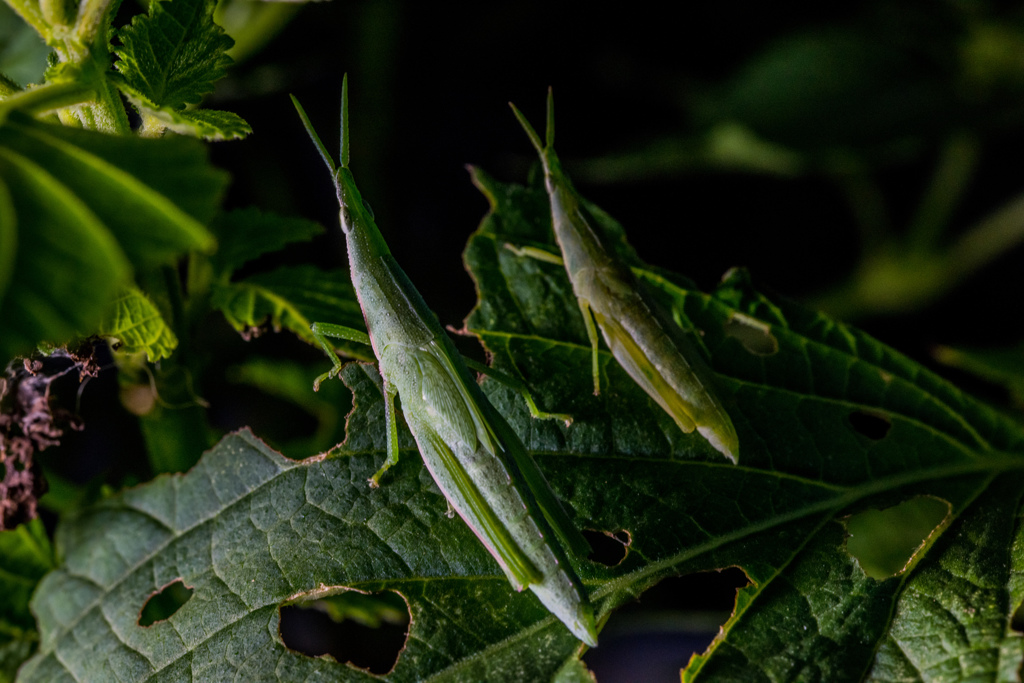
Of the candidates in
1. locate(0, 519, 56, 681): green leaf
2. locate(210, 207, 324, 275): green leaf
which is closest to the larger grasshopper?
locate(210, 207, 324, 275): green leaf

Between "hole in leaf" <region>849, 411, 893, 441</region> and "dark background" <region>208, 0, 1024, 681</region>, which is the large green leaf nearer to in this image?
"hole in leaf" <region>849, 411, 893, 441</region>

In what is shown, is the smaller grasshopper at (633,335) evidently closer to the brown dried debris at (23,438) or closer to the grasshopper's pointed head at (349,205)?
the grasshopper's pointed head at (349,205)

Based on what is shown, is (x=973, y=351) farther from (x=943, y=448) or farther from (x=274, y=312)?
(x=274, y=312)

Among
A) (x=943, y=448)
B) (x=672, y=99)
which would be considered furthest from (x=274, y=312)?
(x=672, y=99)

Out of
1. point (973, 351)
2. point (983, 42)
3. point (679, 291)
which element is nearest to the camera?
point (679, 291)

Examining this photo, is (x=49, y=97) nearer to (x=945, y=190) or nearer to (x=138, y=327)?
(x=138, y=327)

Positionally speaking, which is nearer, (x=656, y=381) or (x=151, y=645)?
(x=151, y=645)

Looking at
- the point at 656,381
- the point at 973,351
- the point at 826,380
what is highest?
the point at 656,381
